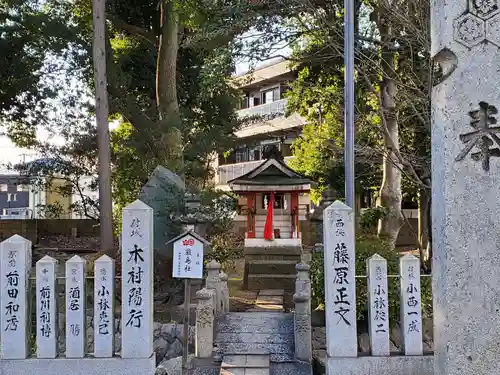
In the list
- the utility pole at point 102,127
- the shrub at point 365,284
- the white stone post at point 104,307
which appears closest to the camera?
the white stone post at point 104,307

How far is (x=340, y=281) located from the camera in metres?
5.21

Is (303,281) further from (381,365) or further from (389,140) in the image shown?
(389,140)

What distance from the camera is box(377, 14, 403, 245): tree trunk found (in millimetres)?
9273

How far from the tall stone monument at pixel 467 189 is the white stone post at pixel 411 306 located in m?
2.77

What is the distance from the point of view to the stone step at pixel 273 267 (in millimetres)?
9812

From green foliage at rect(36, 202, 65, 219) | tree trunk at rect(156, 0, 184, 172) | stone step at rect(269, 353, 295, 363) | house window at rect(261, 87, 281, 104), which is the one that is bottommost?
stone step at rect(269, 353, 295, 363)

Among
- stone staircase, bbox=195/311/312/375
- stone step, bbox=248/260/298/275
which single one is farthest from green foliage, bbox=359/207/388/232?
stone staircase, bbox=195/311/312/375

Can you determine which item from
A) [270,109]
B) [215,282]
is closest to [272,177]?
[215,282]

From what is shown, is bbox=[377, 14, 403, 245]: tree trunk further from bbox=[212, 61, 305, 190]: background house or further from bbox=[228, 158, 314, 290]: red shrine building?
bbox=[212, 61, 305, 190]: background house

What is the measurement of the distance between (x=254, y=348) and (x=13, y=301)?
304cm

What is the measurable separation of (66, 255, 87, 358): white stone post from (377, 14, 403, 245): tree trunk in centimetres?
617

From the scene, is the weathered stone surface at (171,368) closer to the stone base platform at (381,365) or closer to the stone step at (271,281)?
the stone base platform at (381,365)

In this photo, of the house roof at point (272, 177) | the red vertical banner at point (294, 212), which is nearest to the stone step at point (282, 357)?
the red vertical banner at point (294, 212)

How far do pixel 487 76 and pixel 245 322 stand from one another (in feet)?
→ 16.7
